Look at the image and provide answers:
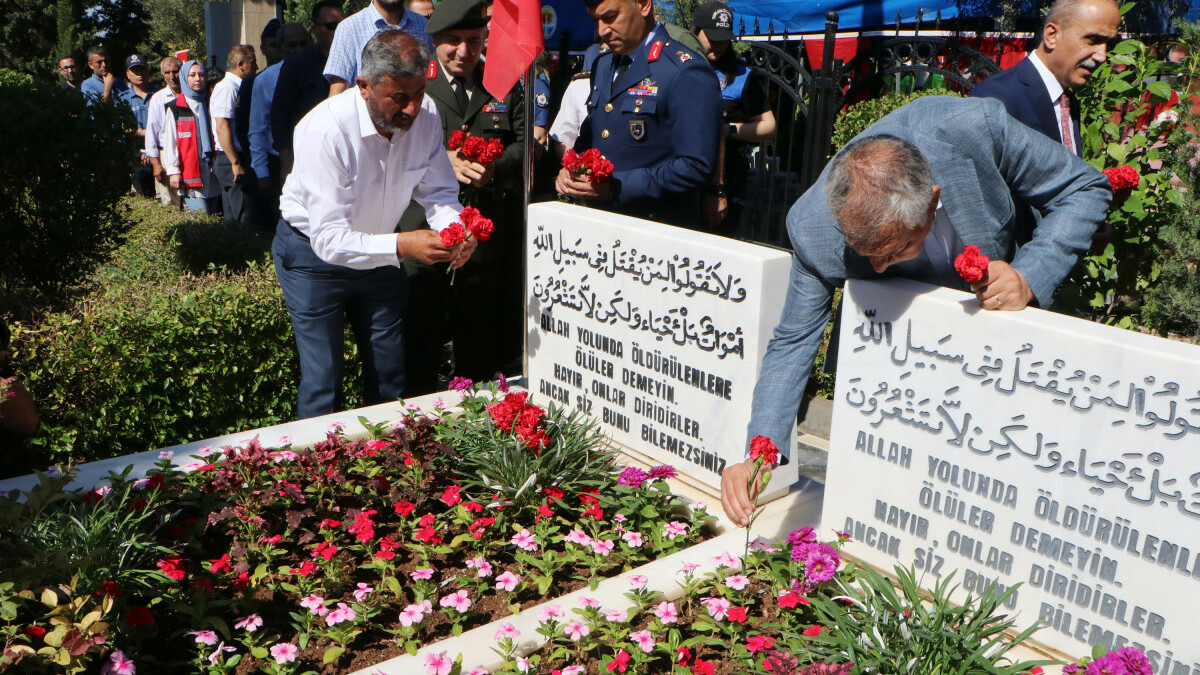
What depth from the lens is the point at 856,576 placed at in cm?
239

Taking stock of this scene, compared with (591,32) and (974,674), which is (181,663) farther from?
(591,32)

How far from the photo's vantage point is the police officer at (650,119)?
4035 millimetres

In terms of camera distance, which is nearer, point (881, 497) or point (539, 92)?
point (881, 497)

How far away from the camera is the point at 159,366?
404 cm

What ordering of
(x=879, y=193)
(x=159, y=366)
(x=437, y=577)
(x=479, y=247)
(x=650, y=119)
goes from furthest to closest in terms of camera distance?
(x=479, y=247) < (x=650, y=119) < (x=159, y=366) < (x=437, y=577) < (x=879, y=193)

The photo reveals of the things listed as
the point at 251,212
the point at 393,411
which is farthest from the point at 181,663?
the point at 251,212

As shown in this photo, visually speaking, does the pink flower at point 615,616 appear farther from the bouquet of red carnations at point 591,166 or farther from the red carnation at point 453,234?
the bouquet of red carnations at point 591,166

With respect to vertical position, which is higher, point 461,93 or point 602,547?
point 461,93

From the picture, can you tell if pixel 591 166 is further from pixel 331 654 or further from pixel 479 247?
pixel 331 654

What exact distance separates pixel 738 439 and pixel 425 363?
227cm

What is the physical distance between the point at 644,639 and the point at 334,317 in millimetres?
2055

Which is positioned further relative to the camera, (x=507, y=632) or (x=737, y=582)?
(x=737, y=582)

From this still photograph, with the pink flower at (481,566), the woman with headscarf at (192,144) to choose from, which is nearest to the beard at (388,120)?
the pink flower at (481,566)

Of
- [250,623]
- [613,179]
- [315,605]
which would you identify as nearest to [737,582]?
[315,605]
